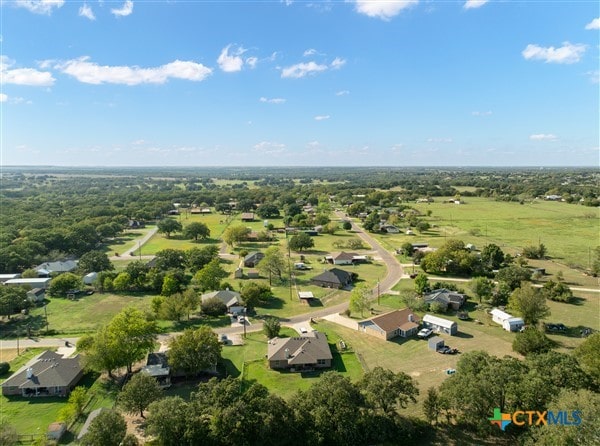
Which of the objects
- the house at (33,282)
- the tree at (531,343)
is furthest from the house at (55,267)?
the tree at (531,343)

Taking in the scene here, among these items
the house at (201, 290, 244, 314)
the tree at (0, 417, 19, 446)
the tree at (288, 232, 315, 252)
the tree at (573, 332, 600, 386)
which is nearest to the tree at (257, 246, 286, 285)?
the house at (201, 290, 244, 314)

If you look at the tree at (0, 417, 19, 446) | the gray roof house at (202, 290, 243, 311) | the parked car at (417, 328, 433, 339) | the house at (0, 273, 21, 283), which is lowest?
the house at (0, 273, 21, 283)

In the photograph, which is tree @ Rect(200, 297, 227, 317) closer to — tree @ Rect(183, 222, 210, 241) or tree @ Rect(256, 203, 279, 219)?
tree @ Rect(183, 222, 210, 241)

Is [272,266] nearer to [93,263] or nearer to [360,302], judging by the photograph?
[360,302]

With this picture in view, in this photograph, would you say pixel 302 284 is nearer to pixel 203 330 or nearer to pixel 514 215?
pixel 203 330

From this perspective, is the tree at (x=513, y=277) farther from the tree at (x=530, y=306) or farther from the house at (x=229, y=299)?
the house at (x=229, y=299)

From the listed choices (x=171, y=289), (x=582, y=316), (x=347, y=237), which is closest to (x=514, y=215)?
(x=347, y=237)
